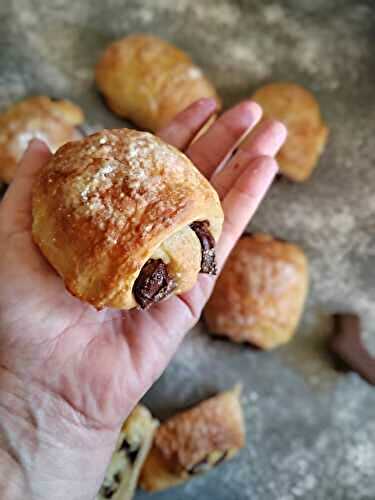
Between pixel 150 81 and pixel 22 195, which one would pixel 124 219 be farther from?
pixel 150 81

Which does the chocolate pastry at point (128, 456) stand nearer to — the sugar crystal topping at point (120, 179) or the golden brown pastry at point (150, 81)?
the sugar crystal topping at point (120, 179)

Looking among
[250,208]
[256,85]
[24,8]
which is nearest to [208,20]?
[256,85]

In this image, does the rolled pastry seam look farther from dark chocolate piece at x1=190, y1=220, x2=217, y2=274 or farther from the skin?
the skin

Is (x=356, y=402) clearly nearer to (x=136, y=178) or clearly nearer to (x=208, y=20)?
(x=136, y=178)

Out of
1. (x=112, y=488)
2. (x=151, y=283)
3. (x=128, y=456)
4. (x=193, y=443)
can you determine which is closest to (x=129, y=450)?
(x=128, y=456)

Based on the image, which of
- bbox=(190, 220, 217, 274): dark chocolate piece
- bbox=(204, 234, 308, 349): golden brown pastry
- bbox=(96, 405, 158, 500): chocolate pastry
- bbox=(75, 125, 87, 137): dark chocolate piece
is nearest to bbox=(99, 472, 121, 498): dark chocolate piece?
bbox=(96, 405, 158, 500): chocolate pastry

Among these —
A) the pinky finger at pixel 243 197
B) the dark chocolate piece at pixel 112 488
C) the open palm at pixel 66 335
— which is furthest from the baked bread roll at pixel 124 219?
the dark chocolate piece at pixel 112 488
